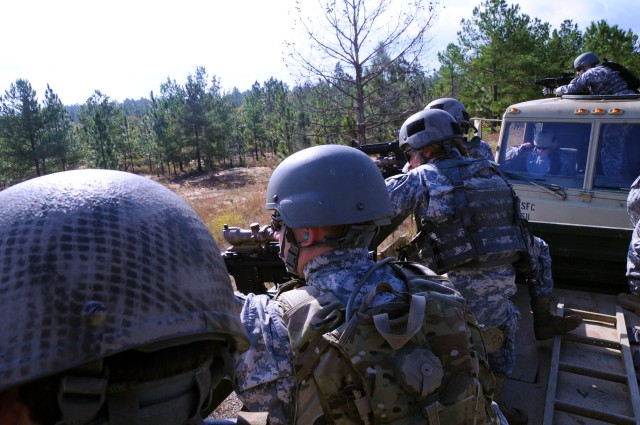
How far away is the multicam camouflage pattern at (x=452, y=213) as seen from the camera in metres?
3.15

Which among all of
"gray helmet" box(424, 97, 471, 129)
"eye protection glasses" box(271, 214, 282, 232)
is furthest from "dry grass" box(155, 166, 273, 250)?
"eye protection glasses" box(271, 214, 282, 232)

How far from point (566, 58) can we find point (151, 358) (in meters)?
28.4

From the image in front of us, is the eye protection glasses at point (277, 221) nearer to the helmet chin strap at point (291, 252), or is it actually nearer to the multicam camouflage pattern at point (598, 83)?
the helmet chin strap at point (291, 252)

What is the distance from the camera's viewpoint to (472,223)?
10.3 ft

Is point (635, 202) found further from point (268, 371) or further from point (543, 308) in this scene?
point (268, 371)

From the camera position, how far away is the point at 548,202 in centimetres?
543

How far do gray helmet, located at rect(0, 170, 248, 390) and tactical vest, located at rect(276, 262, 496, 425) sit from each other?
2.09ft

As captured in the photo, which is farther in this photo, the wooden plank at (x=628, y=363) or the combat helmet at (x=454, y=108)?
the combat helmet at (x=454, y=108)

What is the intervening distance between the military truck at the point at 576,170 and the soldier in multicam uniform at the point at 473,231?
1549 millimetres

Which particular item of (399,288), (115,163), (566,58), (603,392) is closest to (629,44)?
(566,58)

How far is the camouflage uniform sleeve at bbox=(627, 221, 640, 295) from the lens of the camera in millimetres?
3752

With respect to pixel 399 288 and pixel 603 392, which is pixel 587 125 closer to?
pixel 603 392

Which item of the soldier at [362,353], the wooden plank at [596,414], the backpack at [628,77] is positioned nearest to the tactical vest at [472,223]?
the wooden plank at [596,414]

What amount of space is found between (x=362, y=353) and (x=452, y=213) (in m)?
1.80
